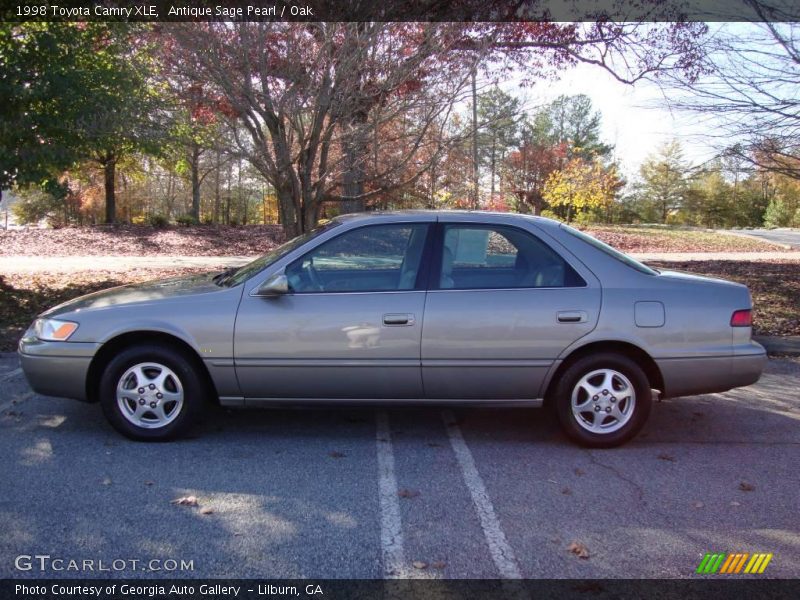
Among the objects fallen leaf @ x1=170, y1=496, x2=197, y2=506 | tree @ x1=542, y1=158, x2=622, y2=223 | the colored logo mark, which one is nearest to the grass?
fallen leaf @ x1=170, y1=496, x2=197, y2=506

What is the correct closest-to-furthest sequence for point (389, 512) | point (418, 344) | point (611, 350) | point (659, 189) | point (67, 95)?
point (389, 512)
point (418, 344)
point (611, 350)
point (67, 95)
point (659, 189)

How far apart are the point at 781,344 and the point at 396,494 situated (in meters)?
5.78

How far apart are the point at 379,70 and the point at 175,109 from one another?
295 cm

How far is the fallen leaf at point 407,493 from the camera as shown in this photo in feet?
12.6

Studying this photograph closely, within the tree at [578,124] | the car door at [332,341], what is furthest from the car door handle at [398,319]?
the tree at [578,124]

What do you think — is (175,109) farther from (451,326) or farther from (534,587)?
(534,587)

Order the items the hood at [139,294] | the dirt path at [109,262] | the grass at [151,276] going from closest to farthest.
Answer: the hood at [139,294] < the grass at [151,276] < the dirt path at [109,262]

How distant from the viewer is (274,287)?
450 cm

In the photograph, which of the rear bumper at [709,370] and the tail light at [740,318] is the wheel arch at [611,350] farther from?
the tail light at [740,318]

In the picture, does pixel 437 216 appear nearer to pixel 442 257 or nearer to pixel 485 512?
pixel 442 257

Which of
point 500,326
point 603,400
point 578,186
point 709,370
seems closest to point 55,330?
point 500,326

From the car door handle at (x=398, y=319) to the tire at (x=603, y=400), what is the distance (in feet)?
3.61

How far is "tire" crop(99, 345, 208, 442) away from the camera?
14.9 feet

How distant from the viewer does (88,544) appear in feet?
10.6
